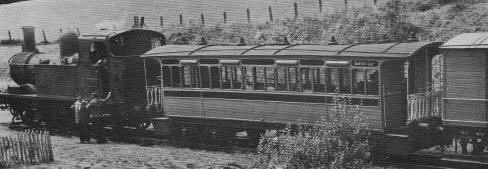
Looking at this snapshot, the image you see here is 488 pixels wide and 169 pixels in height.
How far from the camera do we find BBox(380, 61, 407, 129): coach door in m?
12.0

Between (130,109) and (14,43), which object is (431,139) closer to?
(130,109)

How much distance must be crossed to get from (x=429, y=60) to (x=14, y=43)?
36692 millimetres

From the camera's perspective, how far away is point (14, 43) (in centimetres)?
4291

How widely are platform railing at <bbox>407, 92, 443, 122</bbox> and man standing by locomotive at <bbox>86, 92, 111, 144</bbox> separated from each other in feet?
29.0

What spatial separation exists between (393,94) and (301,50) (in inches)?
92.9

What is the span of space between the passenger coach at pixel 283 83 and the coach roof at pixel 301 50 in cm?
2

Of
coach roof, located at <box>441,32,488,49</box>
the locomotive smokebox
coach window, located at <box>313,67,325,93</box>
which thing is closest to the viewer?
coach roof, located at <box>441,32,488,49</box>

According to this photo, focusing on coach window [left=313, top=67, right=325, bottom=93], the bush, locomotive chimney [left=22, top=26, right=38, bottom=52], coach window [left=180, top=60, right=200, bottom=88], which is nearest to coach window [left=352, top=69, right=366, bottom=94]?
coach window [left=313, top=67, right=325, bottom=93]

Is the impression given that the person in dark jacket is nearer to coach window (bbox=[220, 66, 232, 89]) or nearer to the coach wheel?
the coach wheel

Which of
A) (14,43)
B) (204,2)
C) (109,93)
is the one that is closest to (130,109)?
(109,93)

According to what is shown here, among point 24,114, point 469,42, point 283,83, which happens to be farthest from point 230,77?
point 24,114

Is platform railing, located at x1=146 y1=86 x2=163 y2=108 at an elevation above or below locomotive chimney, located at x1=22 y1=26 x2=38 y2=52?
below

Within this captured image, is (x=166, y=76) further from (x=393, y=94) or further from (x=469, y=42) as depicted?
(x=469, y=42)

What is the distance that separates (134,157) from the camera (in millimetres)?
13586
